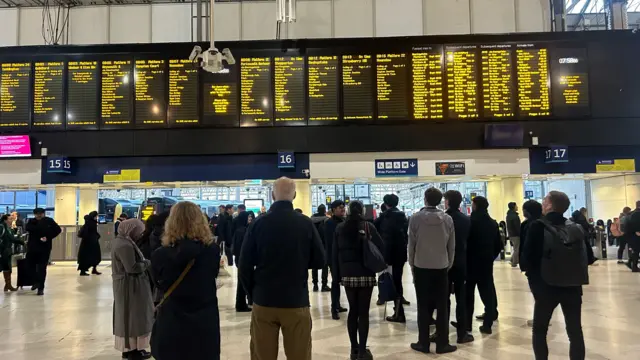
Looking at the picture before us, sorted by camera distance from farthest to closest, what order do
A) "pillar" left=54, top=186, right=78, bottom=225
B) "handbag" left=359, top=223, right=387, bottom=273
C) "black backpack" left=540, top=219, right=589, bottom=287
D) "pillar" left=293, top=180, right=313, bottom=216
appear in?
"pillar" left=54, top=186, right=78, bottom=225, "pillar" left=293, top=180, right=313, bottom=216, "handbag" left=359, top=223, right=387, bottom=273, "black backpack" left=540, top=219, right=589, bottom=287

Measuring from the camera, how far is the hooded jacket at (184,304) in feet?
8.18

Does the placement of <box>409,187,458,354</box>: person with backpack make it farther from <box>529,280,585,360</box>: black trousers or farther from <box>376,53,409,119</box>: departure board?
<box>376,53,409,119</box>: departure board

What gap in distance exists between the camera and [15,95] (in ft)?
31.8

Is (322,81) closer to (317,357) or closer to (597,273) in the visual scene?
(317,357)

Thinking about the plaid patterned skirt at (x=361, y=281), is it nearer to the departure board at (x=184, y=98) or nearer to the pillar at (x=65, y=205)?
the departure board at (x=184, y=98)

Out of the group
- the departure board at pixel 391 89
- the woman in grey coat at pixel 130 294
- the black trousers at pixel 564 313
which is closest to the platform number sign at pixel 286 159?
the departure board at pixel 391 89

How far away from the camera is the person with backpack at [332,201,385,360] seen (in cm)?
413

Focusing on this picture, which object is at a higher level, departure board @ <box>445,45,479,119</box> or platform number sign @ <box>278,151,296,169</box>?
departure board @ <box>445,45,479,119</box>

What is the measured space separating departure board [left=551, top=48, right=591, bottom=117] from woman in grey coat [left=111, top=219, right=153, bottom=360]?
898 centimetres

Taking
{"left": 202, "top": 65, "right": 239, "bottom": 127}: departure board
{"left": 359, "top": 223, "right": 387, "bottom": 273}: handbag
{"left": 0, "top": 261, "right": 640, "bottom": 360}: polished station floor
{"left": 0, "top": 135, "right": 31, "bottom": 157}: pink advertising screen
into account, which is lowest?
{"left": 0, "top": 261, "right": 640, "bottom": 360}: polished station floor

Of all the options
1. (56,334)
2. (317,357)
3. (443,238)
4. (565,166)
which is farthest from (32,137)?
(565,166)

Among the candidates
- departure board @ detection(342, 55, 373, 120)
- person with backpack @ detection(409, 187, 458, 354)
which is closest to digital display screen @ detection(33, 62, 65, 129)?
departure board @ detection(342, 55, 373, 120)

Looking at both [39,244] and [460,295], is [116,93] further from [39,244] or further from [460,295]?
[460,295]

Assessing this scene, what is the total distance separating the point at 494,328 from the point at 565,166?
19.6 ft
